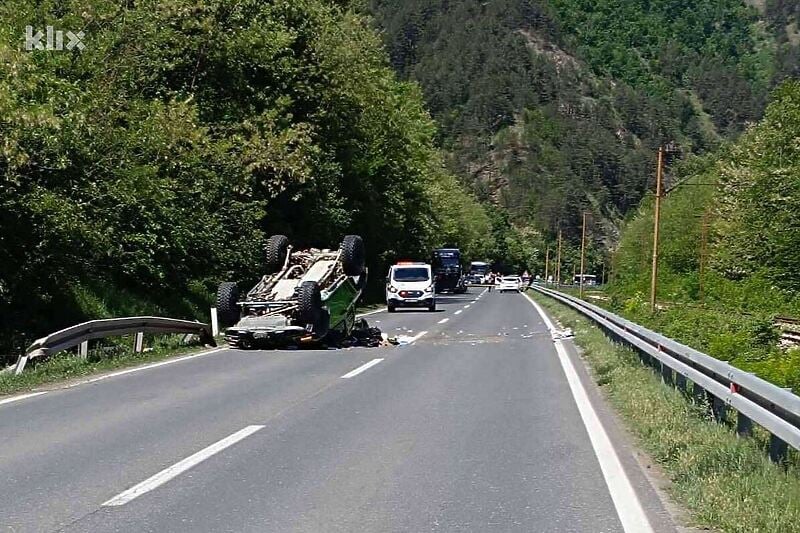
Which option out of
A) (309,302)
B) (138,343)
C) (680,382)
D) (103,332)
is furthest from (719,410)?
(138,343)

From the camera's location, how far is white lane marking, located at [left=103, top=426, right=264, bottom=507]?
7.22m

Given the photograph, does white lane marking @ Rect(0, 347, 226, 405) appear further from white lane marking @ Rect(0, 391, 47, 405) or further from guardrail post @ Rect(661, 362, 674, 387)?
guardrail post @ Rect(661, 362, 674, 387)

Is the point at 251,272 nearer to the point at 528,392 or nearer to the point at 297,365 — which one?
the point at 297,365

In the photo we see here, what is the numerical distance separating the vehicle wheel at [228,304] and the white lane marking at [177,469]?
11.1 m

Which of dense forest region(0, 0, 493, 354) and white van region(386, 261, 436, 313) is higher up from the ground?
dense forest region(0, 0, 493, 354)

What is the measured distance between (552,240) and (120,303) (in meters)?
170

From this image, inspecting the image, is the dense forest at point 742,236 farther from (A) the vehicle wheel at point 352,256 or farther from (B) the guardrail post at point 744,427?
(B) the guardrail post at point 744,427

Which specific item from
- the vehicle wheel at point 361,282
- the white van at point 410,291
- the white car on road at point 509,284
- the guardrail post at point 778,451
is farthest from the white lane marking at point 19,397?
the white car on road at point 509,284

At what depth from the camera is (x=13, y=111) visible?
51.2 ft

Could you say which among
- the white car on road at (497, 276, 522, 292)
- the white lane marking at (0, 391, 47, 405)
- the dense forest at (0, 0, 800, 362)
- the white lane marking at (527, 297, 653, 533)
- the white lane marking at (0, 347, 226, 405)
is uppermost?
the dense forest at (0, 0, 800, 362)

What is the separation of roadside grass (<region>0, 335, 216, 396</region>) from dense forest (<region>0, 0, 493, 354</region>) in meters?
2.05

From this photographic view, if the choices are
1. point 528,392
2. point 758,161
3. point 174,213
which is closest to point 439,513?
point 528,392

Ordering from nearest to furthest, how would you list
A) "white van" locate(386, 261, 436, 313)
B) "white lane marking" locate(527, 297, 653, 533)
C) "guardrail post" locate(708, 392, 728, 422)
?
"white lane marking" locate(527, 297, 653, 533), "guardrail post" locate(708, 392, 728, 422), "white van" locate(386, 261, 436, 313)

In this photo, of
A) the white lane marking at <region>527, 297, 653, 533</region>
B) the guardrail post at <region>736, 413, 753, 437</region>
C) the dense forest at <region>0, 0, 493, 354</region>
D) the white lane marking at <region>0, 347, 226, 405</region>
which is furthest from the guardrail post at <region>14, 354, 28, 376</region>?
the guardrail post at <region>736, 413, 753, 437</region>
